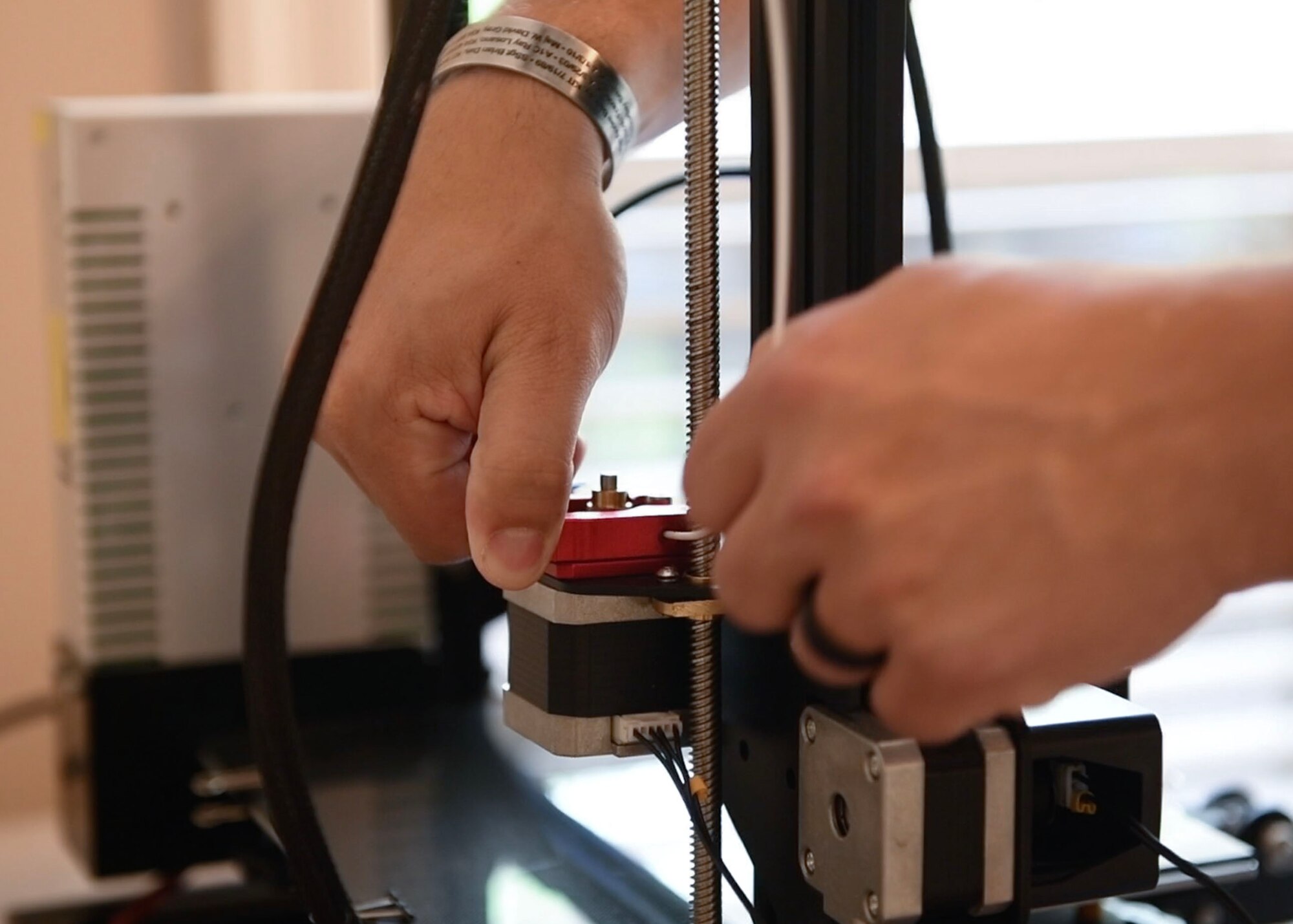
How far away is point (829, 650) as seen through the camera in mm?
455

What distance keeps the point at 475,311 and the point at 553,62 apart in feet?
0.52

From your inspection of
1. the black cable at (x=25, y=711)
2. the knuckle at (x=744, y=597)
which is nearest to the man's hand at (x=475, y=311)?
the knuckle at (x=744, y=597)

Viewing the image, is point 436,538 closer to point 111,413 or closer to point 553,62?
point 553,62

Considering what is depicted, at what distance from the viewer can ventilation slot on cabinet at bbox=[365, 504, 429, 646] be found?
122 centimetres

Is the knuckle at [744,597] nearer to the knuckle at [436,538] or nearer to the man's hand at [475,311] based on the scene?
the man's hand at [475,311]

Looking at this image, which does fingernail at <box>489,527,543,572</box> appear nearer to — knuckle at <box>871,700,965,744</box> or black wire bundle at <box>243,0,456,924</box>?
black wire bundle at <box>243,0,456,924</box>

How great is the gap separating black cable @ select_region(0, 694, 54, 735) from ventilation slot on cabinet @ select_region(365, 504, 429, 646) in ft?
1.71

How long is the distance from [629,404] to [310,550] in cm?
56

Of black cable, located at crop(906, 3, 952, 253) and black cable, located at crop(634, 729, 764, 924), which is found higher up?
black cable, located at crop(906, 3, 952, 253)

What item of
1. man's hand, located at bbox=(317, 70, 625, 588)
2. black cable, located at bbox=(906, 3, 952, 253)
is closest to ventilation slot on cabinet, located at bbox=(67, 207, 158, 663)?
man's hand, located at bbox=(317, 70, 625, 588)

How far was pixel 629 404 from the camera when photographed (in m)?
1.68

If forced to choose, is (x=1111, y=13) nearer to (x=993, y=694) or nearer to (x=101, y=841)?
(x=101, y=841)

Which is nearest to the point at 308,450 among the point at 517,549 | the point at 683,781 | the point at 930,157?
the point at 517,549

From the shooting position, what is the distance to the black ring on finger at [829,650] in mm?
452
